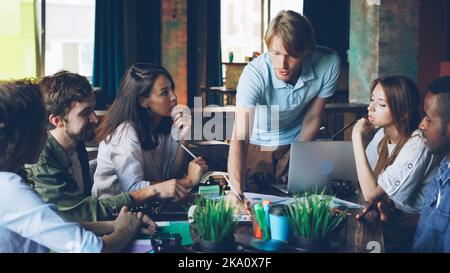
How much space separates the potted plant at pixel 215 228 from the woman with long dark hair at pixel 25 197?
0.73 ft

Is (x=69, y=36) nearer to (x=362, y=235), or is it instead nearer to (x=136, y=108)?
(x=136, y=108)

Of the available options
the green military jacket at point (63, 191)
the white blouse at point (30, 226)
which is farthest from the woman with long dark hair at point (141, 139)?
the white blouse at point (30, 226)

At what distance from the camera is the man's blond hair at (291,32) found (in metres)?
2.48

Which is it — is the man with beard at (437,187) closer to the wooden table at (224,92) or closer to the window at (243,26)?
the wooden table at (224,92)

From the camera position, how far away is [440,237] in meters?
1.82

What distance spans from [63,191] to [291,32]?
117 centimetres

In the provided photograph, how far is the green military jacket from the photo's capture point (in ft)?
6.08

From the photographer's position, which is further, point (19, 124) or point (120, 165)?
point (120, 165)

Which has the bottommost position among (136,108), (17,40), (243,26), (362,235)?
(362,235)

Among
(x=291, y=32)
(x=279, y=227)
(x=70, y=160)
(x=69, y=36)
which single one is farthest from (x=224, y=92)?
(x=279, y=227)

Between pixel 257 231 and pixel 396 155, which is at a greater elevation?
pixel 396 155

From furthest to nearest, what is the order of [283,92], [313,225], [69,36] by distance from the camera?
[69,36] < [283,92] < [313,225]

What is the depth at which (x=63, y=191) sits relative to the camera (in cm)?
189

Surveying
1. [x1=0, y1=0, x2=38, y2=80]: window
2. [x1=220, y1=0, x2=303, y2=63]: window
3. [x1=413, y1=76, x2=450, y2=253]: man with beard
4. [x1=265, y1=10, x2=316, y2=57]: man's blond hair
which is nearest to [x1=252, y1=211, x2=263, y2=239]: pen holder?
[x1=413, y1=76, x2=450, y2=253]: man with beard
